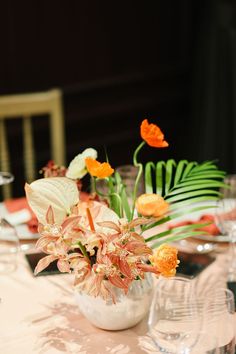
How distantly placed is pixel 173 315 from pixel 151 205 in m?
0.20

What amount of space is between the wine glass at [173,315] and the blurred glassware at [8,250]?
0.43 meters

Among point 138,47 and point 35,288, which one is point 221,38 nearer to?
point 138,47

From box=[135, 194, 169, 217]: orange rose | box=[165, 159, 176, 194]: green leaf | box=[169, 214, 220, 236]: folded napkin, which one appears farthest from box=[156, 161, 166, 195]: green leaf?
box=[169, 214, 220, 236]: folded napkin

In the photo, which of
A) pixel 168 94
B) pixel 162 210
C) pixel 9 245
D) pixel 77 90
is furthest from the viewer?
pixel 168 94

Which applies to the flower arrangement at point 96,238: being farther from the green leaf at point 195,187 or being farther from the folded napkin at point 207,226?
the folded napkin at point 207,226

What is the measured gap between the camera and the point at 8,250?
142cm

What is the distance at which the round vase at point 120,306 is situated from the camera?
112cm

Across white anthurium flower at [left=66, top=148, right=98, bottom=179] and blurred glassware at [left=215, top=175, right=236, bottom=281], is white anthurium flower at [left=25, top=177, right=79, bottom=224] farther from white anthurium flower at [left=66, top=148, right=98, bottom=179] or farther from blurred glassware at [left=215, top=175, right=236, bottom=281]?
blurred glassware at [left=215, top=175, right=236, bottom=281]

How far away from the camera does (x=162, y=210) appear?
1097 mm

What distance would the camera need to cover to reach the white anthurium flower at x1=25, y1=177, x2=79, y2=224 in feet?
3.57

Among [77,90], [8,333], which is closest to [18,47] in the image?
[77,90]

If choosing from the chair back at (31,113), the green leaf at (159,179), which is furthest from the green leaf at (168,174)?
the chair back at (31,113)

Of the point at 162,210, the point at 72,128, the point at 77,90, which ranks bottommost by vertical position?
the point at 72,128

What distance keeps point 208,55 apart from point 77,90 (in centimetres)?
83
